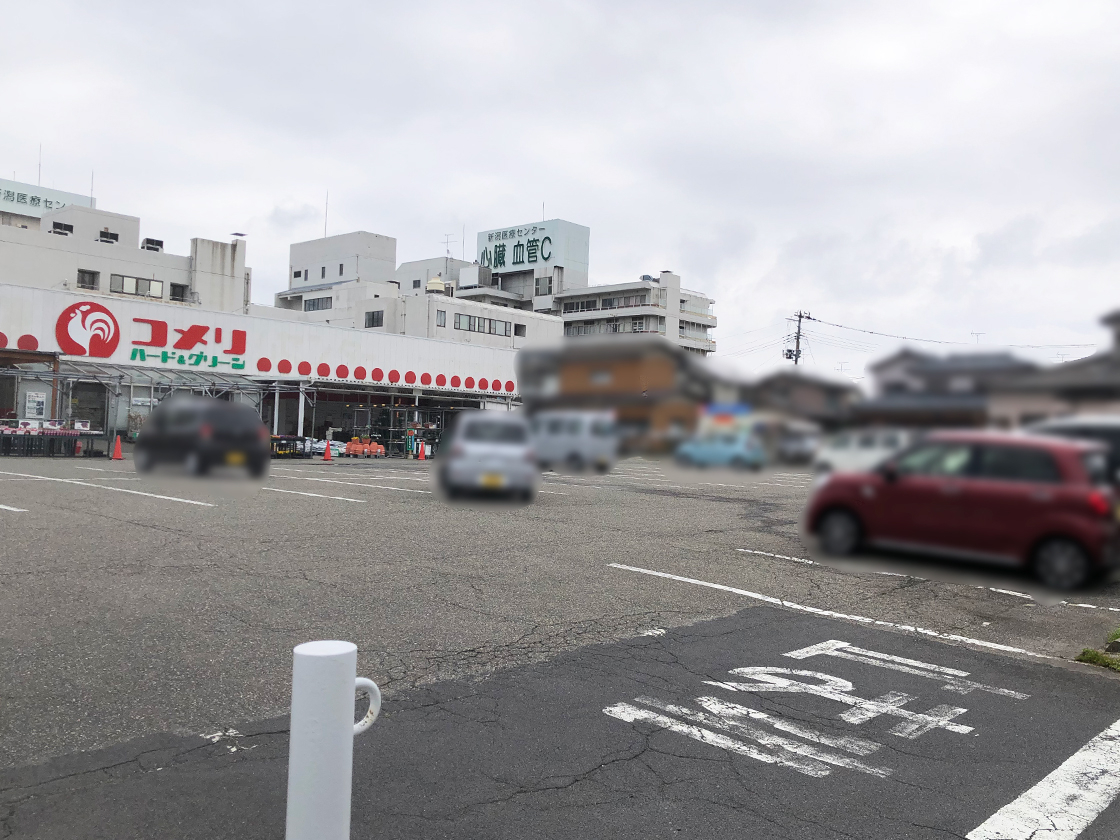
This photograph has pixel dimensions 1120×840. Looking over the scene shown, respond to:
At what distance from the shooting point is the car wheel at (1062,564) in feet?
6.65

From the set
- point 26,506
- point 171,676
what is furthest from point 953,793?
point 26,506

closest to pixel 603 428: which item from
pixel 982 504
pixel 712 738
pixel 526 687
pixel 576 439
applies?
pixel 576 439

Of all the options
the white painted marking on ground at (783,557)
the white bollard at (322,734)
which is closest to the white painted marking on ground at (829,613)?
the white painted marking on ground at (783,557)

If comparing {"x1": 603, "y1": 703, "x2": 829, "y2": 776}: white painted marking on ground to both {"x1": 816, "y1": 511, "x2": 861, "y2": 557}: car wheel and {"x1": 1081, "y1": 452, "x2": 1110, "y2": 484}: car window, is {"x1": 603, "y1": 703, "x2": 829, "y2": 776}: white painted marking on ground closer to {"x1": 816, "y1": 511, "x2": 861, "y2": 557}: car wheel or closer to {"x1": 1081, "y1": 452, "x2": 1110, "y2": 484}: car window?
{"x1": 816, "y1": 511, "x2": 861, "y2": 557}: car wheel

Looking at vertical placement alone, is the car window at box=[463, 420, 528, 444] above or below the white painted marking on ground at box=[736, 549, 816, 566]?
above

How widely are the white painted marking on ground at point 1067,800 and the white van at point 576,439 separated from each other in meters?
47.3

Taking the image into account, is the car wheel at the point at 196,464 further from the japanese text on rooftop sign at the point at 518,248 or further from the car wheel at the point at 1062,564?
the japanese text on rooftop sign at the point at 518,248

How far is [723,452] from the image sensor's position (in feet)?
7.85

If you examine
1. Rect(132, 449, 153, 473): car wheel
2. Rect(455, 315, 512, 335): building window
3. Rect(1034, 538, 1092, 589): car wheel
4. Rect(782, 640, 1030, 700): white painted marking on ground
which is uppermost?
Rect(455, 315, 512, 335): building window

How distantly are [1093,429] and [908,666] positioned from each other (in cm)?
5916

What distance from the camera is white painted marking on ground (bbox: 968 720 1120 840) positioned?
40.8 m

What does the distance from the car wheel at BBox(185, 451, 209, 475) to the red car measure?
1949 millimetres

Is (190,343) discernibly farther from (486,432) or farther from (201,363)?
(486,432)

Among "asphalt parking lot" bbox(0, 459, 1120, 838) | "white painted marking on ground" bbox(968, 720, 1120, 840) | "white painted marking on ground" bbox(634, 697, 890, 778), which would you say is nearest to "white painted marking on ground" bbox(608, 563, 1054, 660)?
"asphalt parking lot" bbox(0, 459, 1120, 838)
